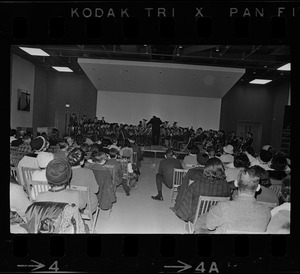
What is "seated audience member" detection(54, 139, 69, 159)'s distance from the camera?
106 inches

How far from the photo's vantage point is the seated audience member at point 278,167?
256cm

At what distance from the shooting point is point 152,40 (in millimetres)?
2334

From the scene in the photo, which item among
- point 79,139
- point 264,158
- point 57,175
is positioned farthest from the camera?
point 79,139

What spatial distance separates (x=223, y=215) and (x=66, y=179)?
1.21 metres

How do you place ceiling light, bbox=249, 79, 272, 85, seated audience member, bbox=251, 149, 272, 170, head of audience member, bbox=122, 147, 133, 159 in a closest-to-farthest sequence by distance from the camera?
seated audience member, bbox=251, 149, 272, 170, head of audience member, bbox=122, 147, 133, 159, ceiling light, bbox=249, 79, 272, 85

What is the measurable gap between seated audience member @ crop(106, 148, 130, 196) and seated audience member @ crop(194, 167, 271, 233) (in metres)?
1.45

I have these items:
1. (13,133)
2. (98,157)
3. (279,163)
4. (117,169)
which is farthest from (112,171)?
(279,163)

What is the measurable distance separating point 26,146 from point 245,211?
214cm

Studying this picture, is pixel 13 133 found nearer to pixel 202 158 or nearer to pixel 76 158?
pixel 76 158

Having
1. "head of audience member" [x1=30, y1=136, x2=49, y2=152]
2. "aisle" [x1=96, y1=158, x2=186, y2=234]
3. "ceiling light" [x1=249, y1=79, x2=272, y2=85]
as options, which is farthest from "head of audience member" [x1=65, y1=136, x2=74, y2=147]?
"ceiling light" [x1=249, y1=79, x2=272, y2=85]

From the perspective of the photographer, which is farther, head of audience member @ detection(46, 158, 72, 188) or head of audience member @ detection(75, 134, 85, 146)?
head of audience member @ detection(75, 134, 85, 146)
